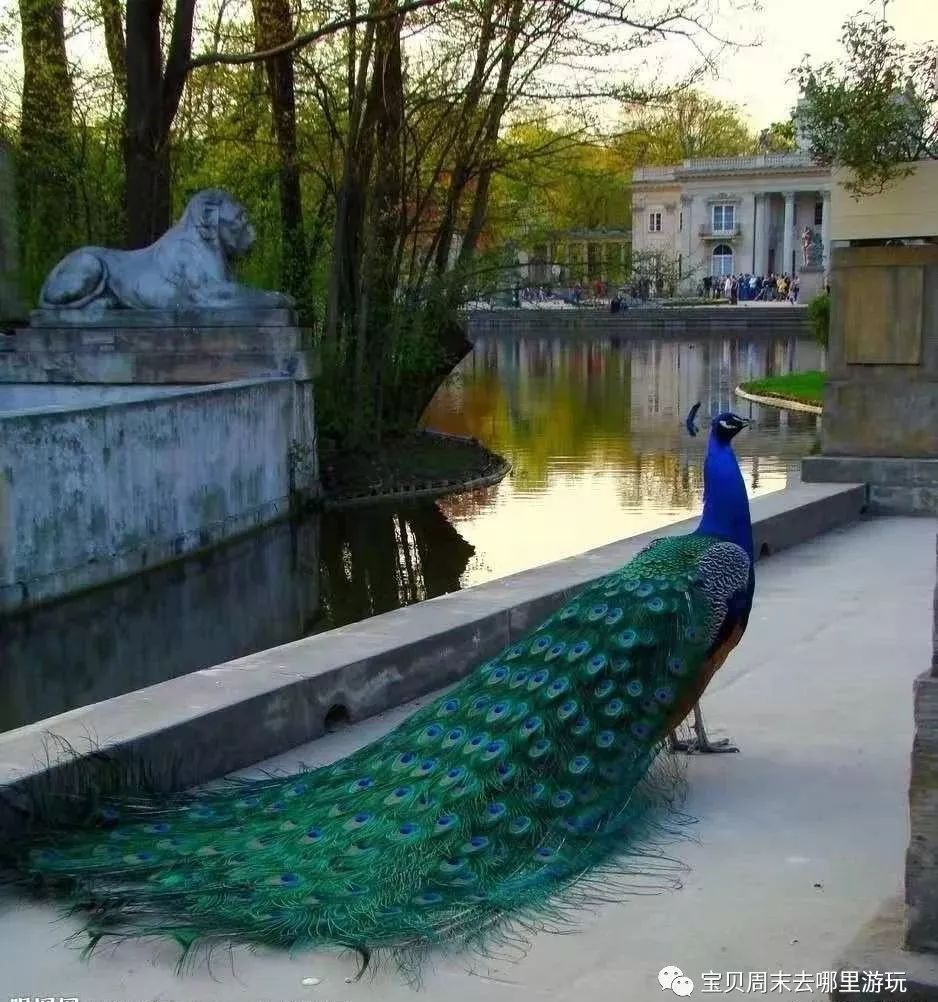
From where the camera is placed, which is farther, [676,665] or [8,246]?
[8,246]

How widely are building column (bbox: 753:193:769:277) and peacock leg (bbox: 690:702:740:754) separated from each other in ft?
311

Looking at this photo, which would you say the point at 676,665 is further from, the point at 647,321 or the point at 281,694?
the point at 647,321

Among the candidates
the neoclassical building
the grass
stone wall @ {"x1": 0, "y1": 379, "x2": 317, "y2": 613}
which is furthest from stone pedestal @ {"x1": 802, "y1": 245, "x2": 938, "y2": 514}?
the neoclassical building

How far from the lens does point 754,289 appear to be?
272ft

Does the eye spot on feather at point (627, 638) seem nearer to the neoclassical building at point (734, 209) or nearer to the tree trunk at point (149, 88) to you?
the tree trunk at point (149, 88)

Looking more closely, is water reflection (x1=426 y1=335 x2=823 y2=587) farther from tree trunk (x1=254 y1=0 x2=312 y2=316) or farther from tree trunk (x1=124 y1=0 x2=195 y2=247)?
tree trunk (x1=124 y1=0 x2=195 y2=247)

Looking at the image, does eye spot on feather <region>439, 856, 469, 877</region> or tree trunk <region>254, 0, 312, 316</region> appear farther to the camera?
tree trunk <region>254, 0, 312, 316</region>

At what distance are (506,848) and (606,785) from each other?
1.49 ft

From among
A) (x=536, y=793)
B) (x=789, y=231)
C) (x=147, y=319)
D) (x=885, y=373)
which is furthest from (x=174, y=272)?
(x=789, y=231)

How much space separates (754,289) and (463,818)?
81135 millimetres

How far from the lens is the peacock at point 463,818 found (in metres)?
3.93

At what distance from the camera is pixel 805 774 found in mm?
5332

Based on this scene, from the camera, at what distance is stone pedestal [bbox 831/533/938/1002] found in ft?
10.8

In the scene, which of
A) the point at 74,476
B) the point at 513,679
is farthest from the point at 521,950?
the point at 74,476
